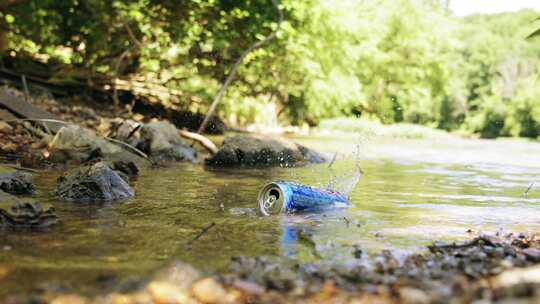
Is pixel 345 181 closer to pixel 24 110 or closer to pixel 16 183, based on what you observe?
pixel 16 183

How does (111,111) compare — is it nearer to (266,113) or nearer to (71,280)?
(266,113)

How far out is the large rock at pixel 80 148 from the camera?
9711 millimetres

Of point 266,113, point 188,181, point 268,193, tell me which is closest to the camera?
point 268,193

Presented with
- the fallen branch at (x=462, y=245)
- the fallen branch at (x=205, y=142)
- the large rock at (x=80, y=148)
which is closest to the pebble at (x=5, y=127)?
the large rock at (x=80, y=148)

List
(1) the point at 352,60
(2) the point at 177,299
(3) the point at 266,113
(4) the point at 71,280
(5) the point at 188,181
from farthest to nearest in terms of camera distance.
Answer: (1) the point at 352,60, (3) the point at 266,113, (5) the point at 188,181, (4) the point at 71,280, (2) the point at 177,299

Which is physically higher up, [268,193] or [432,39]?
[432,39]

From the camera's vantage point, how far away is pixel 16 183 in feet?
21.0

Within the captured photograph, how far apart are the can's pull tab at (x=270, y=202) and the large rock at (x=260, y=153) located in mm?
5478

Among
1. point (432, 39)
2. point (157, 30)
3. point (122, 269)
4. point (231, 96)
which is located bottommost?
point (122, 269)

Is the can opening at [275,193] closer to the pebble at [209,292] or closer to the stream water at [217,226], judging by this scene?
the stream water at [217,226]

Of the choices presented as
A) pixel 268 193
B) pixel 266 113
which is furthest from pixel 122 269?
pixel 266 113

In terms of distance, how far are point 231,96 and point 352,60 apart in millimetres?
17914

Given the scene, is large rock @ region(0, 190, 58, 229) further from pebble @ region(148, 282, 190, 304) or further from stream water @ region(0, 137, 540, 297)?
pebble @ region(148, 282, 190, 304)

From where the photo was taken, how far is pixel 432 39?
4572cm
